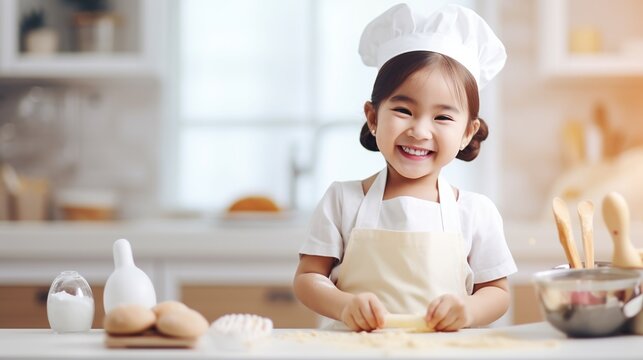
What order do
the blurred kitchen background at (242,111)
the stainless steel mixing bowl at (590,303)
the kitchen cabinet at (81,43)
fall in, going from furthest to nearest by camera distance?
the blurred kitchen background at (242,111)
the kitchen cabinet at (81,43)
the stainless steel mixing bowl at (590,303)

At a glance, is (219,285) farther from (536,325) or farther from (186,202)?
(536,325)

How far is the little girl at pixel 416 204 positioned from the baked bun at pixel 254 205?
1581mm

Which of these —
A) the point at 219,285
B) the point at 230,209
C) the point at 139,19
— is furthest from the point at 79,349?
the point at 139,19

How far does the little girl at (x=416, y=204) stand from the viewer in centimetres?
137

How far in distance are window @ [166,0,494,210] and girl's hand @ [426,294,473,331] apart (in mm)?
2352

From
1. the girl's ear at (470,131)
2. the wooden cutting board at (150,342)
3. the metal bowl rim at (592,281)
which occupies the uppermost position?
the girl's ear at (470,131)

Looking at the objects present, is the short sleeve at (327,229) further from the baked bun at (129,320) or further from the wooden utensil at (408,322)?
the baked bun at (129,320)

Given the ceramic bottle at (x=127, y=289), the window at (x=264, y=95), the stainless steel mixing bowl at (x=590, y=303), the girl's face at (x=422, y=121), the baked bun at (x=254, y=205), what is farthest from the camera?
the window at (x=264, y=95)

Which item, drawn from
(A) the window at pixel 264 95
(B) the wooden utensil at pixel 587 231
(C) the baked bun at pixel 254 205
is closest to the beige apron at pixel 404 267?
(B) the wooden utensil at pixel 587 231

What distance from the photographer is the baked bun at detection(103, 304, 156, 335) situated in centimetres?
108

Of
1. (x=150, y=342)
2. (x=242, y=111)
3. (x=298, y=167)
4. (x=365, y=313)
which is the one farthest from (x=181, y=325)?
(x=242, y=111)

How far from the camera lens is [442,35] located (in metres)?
1.41

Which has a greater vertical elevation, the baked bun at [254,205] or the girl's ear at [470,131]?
the girl's ear at [470,131]

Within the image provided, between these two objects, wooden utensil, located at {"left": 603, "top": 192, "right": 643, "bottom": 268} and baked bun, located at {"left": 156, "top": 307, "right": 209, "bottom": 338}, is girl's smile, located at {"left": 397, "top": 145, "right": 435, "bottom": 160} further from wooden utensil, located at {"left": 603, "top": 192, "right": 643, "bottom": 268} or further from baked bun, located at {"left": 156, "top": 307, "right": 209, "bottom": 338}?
baked bun, located at {"left": 156, "top": 307, "right": 209, "bottom": 338}
